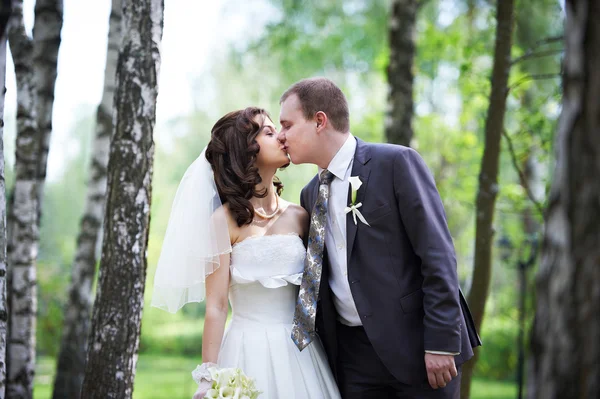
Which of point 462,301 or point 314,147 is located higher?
point 314,147

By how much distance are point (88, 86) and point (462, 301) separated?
17.0 meters

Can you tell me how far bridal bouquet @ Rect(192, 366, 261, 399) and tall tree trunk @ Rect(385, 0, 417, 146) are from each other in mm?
4103

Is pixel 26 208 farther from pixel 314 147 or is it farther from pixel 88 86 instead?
pixel 88 86

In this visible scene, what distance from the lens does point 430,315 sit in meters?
3.02

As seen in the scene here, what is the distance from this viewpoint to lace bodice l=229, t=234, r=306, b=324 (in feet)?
11.4

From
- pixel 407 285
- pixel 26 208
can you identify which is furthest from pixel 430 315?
pixel 26 208

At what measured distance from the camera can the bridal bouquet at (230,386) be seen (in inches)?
113

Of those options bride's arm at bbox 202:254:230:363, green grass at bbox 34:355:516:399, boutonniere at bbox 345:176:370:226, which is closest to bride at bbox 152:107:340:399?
bride's arm at bbox 202:254:230:363

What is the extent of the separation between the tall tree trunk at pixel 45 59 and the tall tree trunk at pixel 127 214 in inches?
84.3

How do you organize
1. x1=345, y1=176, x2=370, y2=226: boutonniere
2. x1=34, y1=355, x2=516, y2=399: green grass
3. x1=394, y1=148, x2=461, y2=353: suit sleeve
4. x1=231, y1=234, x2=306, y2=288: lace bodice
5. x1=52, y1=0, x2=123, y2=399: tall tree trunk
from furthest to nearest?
x1=34, y1=355, x2=516, y2=399: green grass, x1=52, y1=0, x2=123, y2=399: tall tree trunk, x1=231, y1=234, x2=306, y2=288: lace bodice, x1=345, y1=176, x2=370, y2=226: boutonniere, x1=394, y1=148, x2=461, y2=353: suit sleeve

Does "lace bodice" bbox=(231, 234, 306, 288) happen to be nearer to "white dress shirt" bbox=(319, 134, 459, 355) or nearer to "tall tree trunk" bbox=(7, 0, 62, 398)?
"white dress shirt" bbox=(319, 134, 459, 355)

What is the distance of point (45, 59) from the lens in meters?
5.30

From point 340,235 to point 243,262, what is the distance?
22.0 inches

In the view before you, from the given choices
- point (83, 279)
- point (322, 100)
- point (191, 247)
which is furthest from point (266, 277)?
point (83, 279)
